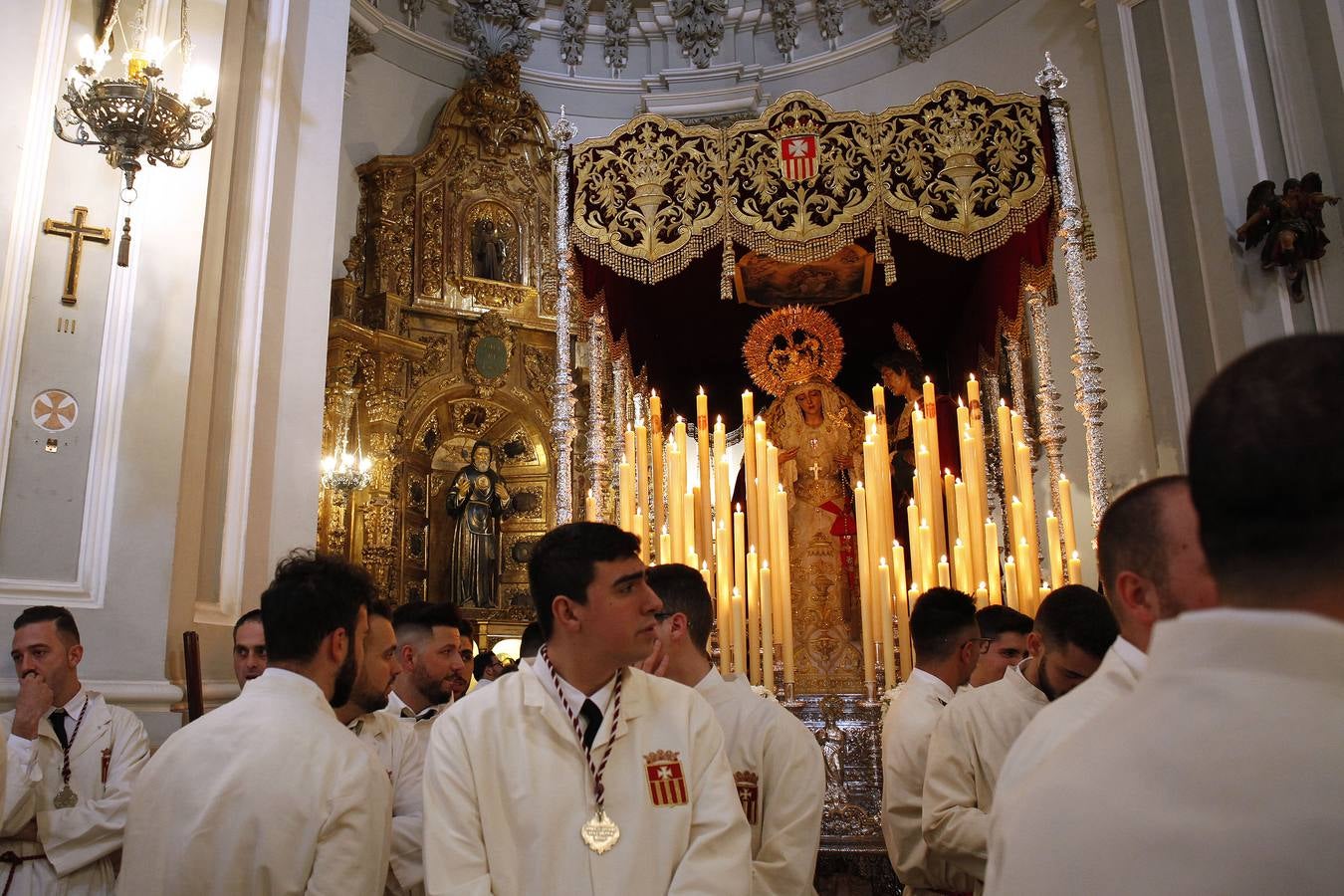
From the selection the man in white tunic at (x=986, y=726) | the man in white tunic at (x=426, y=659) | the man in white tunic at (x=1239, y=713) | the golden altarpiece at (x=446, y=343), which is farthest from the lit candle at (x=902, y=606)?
the golden altarpiece at (x=446, y=343)

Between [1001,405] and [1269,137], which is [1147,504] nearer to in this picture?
[1001,405]

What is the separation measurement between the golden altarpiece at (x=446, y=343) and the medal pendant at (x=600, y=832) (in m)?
8.58

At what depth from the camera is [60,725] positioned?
344 centimetres

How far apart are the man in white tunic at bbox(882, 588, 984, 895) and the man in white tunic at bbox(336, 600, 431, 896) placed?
146cm

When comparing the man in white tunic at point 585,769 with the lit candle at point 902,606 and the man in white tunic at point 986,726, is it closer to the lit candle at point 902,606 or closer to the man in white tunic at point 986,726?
the man in white tunic at point 986,726

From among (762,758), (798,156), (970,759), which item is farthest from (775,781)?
(798,156)

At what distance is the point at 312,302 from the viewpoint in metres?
5.40

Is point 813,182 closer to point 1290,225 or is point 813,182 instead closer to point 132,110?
point 1290,225

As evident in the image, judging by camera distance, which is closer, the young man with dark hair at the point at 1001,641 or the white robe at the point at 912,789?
the white robe at the point at 912,789

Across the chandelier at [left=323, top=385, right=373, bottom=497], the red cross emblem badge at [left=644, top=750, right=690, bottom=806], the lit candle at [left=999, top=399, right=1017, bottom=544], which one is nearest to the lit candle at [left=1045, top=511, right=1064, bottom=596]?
the lit candle at [left=999, top=399, right=1017, bottom=544]

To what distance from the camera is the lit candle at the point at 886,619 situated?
4.80 metres

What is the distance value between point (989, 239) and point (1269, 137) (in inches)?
107

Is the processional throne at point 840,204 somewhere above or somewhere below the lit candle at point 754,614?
above

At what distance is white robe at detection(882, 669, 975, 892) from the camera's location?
10.3ft
